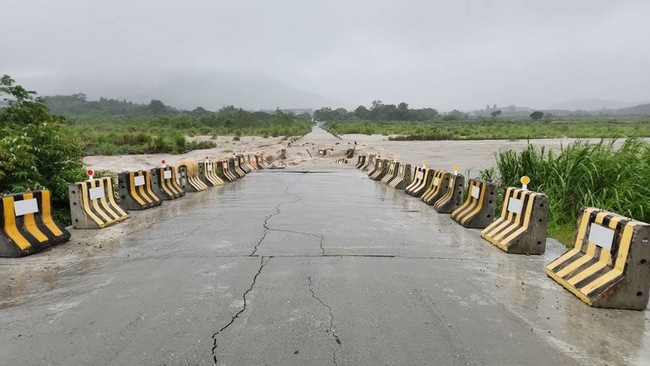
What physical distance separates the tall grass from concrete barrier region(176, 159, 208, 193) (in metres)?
9.31

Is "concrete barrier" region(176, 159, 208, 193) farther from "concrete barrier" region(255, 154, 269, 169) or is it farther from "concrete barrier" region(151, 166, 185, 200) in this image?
"concrete barrier" region(255, 154, 269, 169)

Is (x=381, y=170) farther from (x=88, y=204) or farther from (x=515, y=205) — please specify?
(x=88, y=204)

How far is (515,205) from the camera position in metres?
7.12

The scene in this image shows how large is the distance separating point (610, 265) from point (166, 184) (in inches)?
420

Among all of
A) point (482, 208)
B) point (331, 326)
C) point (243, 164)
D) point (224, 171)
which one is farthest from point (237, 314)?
point (243, 164)

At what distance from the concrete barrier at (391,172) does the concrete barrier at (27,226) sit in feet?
34.7

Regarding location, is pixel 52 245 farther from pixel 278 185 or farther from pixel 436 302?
pixel 278 185

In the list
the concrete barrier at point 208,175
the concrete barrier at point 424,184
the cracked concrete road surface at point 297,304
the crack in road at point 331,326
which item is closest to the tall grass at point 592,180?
the cracked concrete road surface at point 297,304

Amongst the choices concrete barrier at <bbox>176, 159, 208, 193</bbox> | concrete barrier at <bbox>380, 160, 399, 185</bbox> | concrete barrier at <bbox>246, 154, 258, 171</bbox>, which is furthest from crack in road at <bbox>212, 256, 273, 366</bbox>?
concrete barrier at <bbox>246, 154, 258, 171</bbox>

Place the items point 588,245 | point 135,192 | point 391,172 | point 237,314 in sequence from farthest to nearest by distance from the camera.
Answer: point 391,172 < point 135,192 < point 588,245 < point 237,314

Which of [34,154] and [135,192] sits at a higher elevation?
[34,154]

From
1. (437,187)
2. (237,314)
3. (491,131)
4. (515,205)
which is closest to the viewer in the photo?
(237,314)

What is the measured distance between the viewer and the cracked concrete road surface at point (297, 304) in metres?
3.65

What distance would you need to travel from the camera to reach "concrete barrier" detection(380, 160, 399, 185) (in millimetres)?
15409
